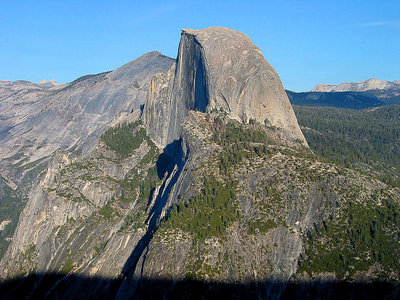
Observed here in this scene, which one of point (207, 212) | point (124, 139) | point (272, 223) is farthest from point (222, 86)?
point (272, 223)

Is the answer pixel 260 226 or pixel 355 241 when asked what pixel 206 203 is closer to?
pixel 260 226

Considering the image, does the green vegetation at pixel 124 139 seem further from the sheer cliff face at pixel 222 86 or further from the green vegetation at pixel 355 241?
the green vegetation at pixel 355 241

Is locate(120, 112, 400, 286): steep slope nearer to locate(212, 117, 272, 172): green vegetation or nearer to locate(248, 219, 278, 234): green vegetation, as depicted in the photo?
locate(248, 219, 278, 234): green vegetation

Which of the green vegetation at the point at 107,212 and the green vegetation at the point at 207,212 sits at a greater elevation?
the green vegetation at the point at 207,212

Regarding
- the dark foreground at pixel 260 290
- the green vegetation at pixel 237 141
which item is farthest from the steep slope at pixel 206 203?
the dark foreground at pixel 260 290

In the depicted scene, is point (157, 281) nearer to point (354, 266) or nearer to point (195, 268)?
point (195, 268)
